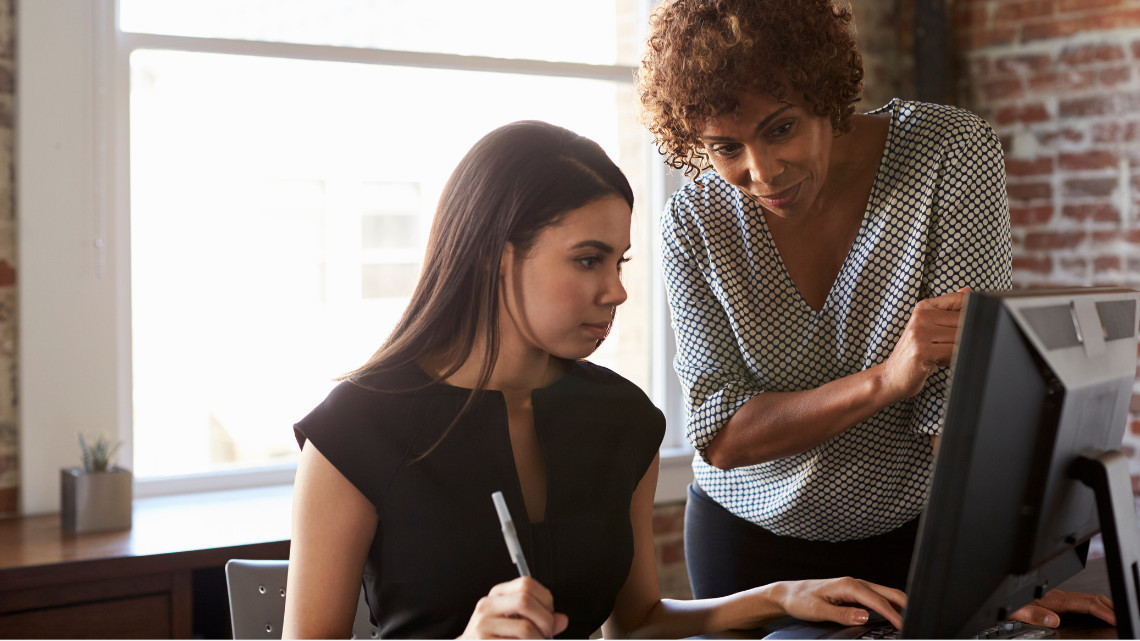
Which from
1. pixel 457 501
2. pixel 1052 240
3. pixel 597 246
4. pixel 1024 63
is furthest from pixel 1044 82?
pixel 457 501

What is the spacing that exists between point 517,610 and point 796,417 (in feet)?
2.16

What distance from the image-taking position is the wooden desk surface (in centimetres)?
191

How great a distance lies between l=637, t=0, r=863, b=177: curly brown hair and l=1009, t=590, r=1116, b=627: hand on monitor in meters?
0.69

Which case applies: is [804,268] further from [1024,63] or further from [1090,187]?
[1024,63]

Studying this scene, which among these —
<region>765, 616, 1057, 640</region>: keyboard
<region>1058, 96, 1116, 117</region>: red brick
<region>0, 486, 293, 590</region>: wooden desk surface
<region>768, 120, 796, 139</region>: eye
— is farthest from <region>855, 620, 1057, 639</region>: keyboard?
<region>1058, 96, 1116, 117</region>: red brick

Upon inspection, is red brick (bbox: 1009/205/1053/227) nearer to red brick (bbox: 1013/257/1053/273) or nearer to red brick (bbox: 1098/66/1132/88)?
red brick (bbox: 1013/257/1053/273)

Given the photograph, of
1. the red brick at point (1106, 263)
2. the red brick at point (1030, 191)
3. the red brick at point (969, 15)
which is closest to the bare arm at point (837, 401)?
the red brick at point (1106, 263)

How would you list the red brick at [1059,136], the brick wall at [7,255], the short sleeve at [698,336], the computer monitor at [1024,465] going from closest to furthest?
the computer monitor at [1024,465], the short sleeve at [698,336], the brick wall at [7,255], the red brick at [1059,136]

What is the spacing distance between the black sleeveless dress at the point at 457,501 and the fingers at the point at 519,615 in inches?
10.9

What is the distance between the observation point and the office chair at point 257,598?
1.49 meters

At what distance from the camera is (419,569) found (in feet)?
4.28

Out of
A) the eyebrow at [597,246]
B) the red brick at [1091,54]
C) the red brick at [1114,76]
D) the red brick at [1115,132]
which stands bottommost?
the eyebrow at [597,246]

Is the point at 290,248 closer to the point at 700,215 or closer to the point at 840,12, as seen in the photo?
the point at 700,215

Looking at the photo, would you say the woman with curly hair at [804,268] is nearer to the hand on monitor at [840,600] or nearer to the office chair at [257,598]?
the hand on monitor at [840,600]
